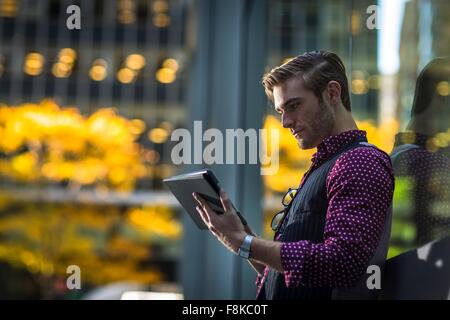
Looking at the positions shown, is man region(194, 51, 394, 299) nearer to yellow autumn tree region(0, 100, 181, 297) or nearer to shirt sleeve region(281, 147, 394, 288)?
shirt sleeve region(281, 147, 394, 288)

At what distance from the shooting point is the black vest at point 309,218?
1.66m

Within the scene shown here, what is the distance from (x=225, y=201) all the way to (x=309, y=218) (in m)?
0.19

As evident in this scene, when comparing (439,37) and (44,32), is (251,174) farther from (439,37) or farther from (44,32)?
(44,32)

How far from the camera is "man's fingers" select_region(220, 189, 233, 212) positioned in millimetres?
1606

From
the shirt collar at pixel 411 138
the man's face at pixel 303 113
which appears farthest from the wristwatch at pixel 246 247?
the shirt collar at pixel 411 138

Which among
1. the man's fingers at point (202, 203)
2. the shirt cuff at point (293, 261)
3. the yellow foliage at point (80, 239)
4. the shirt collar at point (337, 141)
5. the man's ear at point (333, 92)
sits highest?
the man's ear at point (333, 92)

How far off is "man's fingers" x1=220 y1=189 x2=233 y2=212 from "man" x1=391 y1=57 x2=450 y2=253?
0.50 meters

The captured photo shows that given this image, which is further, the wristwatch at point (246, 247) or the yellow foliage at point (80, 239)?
the yellow foliage at point (80, 239)

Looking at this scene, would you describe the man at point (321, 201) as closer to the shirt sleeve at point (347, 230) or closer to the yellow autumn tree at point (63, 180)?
the shirt sleeve at point (347, 230)

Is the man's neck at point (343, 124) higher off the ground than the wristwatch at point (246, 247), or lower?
higher

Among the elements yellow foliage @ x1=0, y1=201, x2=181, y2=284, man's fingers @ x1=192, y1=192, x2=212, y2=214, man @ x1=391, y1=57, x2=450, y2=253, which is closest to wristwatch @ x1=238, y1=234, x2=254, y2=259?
man's fingers @ x1=192, y1=192, x2=212, y2=214

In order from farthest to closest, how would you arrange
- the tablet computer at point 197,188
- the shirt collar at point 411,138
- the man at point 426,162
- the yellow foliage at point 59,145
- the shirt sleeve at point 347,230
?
the yellow foliage at point 59,145, the shirt collar at point 411,138, the man at point 426,162, the tablet computer at point 197,188, the shirt sleeve at point 347,230

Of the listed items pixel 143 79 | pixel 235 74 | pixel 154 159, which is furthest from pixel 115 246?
pixel 235 74

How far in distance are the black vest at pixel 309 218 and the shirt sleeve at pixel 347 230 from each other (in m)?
0.06
